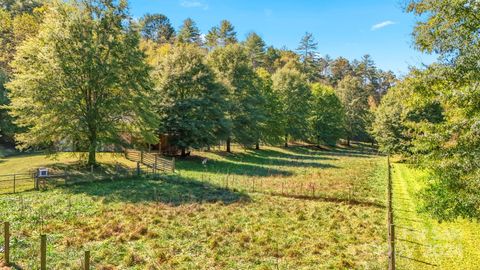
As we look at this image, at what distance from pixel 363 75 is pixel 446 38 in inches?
4712

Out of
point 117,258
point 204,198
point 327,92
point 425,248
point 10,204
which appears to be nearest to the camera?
point 117,258

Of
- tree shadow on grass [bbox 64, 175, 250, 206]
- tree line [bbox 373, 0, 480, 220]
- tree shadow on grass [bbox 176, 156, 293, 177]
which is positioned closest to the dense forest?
tree line [bbox 373, 0, 480, 220]

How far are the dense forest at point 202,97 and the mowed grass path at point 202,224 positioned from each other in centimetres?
412

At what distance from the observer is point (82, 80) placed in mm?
29203

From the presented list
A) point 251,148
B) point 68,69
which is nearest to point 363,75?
point 251,148

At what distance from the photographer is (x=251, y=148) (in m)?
54.6

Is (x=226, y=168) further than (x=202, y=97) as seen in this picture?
No

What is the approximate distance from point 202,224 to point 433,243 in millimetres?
9507

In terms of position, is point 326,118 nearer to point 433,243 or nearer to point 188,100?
point 188,100

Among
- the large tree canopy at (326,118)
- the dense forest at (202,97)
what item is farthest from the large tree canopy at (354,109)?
the large tree canopy at (326,118)

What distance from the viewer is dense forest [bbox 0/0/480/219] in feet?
33.2

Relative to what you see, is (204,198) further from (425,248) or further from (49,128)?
(49,128)

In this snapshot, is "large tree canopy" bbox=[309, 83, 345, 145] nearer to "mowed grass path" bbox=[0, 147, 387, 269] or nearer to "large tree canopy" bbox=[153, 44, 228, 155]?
"large tree canopy" bbox=[153, 44, 228, 155]

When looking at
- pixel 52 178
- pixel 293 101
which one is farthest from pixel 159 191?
pixel 293 101
